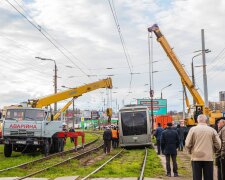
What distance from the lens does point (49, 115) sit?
23.6 m

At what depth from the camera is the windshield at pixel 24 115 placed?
22531mm

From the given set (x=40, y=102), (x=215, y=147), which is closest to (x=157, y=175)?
(x=215, y=147)

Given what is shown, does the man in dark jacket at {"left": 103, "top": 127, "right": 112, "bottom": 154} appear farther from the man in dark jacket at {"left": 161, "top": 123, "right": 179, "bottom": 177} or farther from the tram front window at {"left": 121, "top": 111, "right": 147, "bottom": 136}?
the man in dark jacket at {"left": 161, "top": 123, "right": 179, "bottom": 177}

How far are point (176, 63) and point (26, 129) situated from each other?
1388 cm

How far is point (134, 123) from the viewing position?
30172 millimetres

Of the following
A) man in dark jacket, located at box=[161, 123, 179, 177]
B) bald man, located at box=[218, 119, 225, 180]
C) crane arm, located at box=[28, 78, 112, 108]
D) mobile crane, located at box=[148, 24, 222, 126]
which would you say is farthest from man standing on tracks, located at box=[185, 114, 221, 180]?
mobile crane, located at box=[148, 24, 222, 126]

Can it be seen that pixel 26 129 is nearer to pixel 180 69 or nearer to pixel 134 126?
pixel 134 126

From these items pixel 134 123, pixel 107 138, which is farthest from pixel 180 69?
pixel 107 138

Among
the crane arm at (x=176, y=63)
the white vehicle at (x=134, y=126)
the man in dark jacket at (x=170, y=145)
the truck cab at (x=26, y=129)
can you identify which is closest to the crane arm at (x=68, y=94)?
the white vehicle at (x=134, y=126)

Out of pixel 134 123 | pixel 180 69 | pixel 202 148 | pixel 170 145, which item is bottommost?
pixel 170 145

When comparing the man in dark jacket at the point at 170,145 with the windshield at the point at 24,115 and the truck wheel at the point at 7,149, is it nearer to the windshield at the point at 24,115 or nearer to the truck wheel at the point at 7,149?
the windshield at the point at 24,115

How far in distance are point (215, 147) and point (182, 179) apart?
13.9ft

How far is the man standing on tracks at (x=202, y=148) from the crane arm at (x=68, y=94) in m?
18.5

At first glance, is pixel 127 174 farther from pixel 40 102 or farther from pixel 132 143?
pixel 132 143
